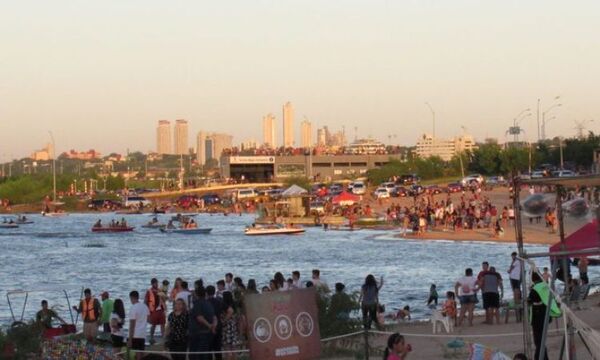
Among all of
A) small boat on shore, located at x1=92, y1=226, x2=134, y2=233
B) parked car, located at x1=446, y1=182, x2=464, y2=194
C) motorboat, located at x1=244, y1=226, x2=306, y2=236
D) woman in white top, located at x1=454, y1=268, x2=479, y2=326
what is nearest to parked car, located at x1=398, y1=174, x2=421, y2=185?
parked car, located at x1=446, y1=182, x2=464, y2=194

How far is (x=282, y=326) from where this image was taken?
1442 cm

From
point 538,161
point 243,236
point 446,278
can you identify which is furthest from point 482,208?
point 538,161

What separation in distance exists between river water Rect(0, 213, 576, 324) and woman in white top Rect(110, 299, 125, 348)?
1105 cm

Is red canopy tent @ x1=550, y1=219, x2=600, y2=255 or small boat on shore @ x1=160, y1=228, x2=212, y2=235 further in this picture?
small boat on shore @ x1=160, y1=228, x2=212, y2=235

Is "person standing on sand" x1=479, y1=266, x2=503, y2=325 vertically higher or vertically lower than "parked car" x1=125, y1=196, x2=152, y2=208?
lower

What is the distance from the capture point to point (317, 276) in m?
22.9

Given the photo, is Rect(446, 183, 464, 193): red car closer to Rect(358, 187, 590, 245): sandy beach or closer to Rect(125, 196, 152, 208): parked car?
Rect(358, 187, 590, 245): sandy beach

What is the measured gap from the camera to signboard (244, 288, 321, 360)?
14.3m

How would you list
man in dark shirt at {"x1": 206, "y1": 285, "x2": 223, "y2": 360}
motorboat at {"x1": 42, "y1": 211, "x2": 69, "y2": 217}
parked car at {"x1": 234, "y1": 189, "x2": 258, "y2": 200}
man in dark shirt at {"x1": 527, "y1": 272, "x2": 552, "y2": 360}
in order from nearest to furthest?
man in dark shirt at {"x1": 527, "y1": 272, "x2": 552, "y2": 360} → man in dark shirt at {"x1": 206, "y1": 285, "x2": 223, "y2": 360} → parked car at {"x1": 234, "y1": 189, "x2": 258, "y2": 200} → motorboat at {"x1": 42, "y1": 211, "x2": 69, "y2": 217}

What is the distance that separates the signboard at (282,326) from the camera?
46.9ft

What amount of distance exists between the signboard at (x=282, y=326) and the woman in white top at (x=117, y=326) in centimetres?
648

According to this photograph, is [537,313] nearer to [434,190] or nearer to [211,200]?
[434,190]

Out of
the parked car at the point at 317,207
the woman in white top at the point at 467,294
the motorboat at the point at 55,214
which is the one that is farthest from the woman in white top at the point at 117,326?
the motorboat at the point at 55,214

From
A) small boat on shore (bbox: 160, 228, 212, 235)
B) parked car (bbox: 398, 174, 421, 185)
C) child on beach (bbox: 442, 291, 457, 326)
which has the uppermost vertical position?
parked car (bbox: 398, 174, 421, 185)
